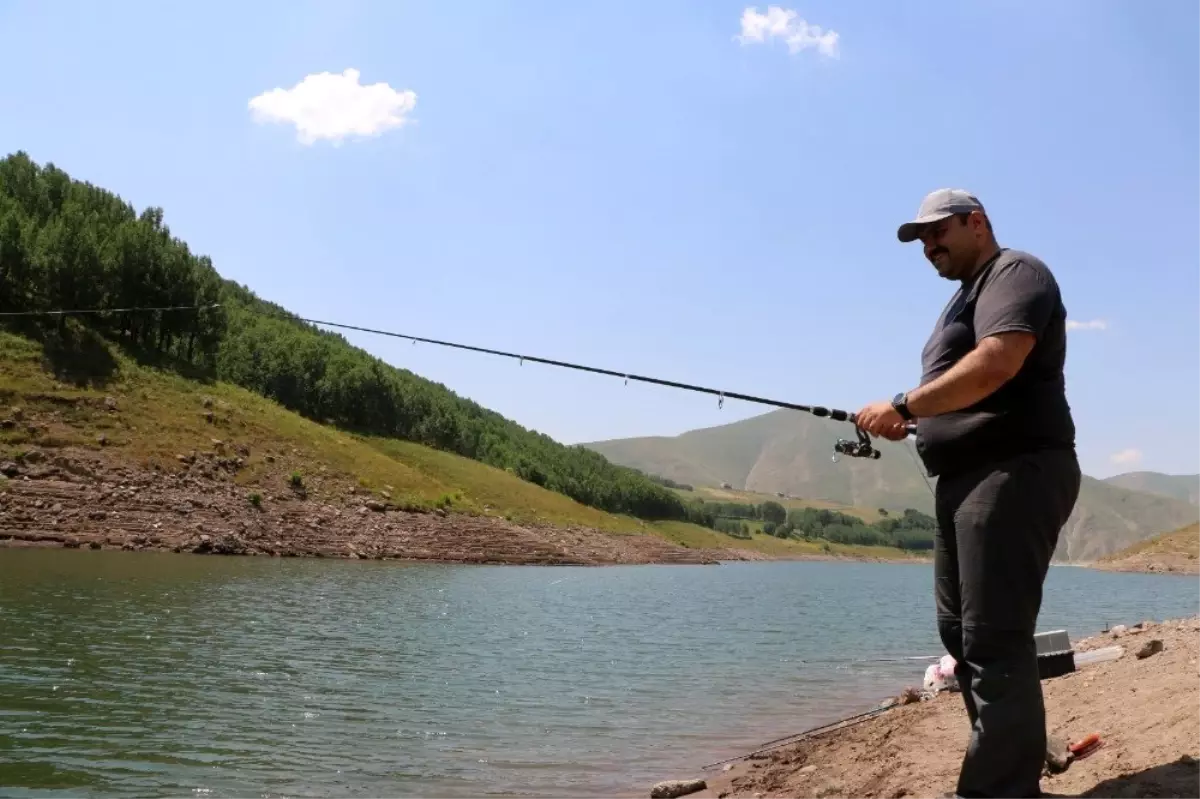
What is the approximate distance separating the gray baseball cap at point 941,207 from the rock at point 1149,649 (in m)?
8.62

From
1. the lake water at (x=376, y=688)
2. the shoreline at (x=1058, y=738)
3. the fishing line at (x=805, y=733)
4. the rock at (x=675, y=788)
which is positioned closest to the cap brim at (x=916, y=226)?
the shoreline at (x=1058, y=738)

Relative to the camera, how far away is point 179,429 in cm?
5547

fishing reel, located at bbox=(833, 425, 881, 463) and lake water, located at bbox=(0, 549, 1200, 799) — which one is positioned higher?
fishing reel, located at bbox=(833, 425, 881, 463)

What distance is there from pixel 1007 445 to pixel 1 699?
11.8m

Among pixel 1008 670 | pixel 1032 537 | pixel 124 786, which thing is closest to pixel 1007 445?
pixel 1032 537

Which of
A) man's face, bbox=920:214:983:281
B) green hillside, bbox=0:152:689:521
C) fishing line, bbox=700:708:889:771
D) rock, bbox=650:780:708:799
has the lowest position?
fishing line, bbox=700:708:889:771

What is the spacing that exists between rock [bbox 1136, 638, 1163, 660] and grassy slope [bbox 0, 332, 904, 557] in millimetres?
49115

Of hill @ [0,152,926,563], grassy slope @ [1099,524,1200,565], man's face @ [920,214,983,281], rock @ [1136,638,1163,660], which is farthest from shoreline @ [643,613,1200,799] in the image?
grassy slope @ [1099,524,1200,565]

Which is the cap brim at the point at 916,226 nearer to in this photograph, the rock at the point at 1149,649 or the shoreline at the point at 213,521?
the rock at the point at 1149,649

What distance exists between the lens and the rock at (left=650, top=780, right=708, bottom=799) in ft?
27.0

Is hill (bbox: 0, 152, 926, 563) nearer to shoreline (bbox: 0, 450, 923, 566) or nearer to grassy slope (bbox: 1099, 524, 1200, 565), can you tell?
shoreline (bbox: 0, 450, 923, 566)

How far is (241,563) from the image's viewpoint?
39.7m

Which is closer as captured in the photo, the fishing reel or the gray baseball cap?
the gray baseball cap

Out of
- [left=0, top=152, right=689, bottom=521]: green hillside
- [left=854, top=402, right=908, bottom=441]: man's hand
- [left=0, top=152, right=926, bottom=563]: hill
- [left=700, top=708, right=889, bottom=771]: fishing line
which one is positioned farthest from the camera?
[left=0, top=152, right=689, bottom=521]: green hillside
